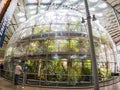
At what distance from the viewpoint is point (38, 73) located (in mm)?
16688

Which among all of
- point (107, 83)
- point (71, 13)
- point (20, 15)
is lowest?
point (107, 83)

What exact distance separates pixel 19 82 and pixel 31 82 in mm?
1122

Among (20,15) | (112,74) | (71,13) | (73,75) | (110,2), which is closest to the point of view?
(73,75)

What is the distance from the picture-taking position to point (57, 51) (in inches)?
660

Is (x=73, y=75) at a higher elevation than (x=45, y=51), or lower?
lower

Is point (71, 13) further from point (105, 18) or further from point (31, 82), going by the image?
point (105, 18)

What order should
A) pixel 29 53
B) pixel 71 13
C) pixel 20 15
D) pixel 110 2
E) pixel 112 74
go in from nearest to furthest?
pixel 29 53
pixel 112 74
pixel 71 13
pixel 110 2
pixel 20 15

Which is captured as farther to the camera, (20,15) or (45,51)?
(20,15)

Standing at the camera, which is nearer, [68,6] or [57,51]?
[57,51]

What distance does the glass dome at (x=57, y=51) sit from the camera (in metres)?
16.3

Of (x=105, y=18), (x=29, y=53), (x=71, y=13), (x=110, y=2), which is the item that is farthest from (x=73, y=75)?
(x=105, y=18)

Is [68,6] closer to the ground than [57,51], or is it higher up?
higher up

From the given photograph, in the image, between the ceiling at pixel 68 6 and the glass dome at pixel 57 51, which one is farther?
the ceiling at pixel 68 6

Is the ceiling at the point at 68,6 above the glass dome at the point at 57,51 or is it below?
above
